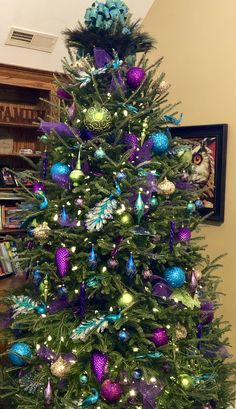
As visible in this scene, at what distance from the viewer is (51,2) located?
109 inches

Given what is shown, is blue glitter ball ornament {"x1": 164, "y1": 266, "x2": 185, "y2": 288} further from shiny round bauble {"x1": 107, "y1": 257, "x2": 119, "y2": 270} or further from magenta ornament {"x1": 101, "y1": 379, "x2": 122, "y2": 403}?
magenta ornament {"x1": 101, "y1": 379, "x2": 122, "y2": 403}

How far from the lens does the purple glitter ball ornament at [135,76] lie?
1376 mm

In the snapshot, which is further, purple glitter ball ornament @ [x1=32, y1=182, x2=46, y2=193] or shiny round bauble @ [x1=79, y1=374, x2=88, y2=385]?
purple glitter ball ornament @ [x1=32, y1=182, x2=46, y2=193]

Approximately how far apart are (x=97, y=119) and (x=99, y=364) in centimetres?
77

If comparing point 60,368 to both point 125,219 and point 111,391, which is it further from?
point 125,219

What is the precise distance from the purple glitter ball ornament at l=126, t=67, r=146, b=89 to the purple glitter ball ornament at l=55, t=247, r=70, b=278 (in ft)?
2.00

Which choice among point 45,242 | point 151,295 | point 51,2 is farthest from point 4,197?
point 151,295

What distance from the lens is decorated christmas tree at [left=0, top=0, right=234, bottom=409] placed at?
1.26 m

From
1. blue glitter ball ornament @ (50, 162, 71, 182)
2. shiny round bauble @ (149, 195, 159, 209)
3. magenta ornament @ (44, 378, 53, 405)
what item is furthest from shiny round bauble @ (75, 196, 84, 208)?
magenta ornament @ (44, 378, 53, 405)

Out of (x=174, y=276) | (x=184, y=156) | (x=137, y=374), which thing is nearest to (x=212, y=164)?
(x=184, y=156)

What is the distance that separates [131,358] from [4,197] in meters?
2.24

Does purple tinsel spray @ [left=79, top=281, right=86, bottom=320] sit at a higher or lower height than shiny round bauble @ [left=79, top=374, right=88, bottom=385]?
higher

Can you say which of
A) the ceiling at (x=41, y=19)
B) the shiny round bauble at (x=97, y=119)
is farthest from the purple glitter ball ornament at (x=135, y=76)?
the ceiling at (x=41, y=19)

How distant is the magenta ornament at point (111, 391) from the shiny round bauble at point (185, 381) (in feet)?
0.75
